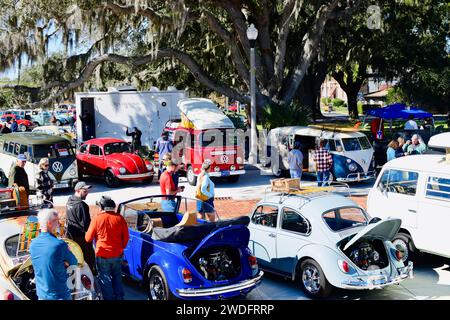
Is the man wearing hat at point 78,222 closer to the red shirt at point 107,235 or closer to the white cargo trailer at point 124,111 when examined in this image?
the red shirt at point 107,235

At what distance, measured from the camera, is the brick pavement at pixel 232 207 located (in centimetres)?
1539

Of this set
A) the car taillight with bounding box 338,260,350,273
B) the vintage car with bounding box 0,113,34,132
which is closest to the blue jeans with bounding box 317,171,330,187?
the car taillight with bounding box 338,260,350,273

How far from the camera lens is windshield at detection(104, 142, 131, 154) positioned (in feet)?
66.4

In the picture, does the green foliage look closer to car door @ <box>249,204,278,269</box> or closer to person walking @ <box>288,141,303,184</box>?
person walking @ <box>288,141,303,184</box>

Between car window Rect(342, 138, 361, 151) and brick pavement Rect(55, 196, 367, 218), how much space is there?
2.25m

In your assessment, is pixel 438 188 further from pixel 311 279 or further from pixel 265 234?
pixel 265 234

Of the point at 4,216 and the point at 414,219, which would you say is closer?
the point at 4,216

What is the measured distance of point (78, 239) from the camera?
895 cm

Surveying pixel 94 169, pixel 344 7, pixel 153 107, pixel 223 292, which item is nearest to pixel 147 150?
pixel 153 107

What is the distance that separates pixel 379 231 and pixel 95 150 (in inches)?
520

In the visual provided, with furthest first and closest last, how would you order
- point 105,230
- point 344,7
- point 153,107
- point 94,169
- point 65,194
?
point 344,7, point 153,107, point 94,169, point 65,194, point 105,230

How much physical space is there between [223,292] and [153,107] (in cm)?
1953

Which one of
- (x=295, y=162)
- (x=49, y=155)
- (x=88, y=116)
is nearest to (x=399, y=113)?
(x=295, y=162)
